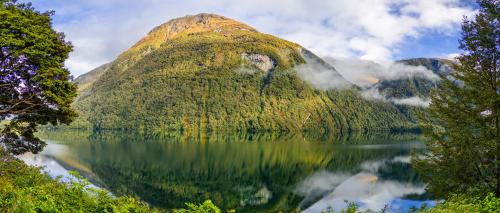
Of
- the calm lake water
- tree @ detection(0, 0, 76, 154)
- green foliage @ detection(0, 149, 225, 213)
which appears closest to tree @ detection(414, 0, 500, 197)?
green foliage @ detection(0, 149, 225, 213)

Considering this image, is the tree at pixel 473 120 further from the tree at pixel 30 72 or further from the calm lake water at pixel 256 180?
the tree at pixel 30 72

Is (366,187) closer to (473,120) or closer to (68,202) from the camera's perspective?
(473,120)

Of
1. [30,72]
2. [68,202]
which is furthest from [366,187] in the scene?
[68,202]

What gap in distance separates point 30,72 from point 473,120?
28.0m

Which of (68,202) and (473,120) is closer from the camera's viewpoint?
(68,202)

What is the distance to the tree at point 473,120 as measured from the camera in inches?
818

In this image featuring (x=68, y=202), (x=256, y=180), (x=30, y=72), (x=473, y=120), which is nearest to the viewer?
(x=68, y=202)

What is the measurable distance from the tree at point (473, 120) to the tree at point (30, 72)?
25.0m

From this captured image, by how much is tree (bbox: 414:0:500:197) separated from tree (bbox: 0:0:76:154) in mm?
25042

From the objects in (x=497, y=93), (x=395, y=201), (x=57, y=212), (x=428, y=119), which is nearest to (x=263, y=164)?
(x=395, y=201)

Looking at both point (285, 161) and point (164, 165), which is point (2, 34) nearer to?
point (164, 165)

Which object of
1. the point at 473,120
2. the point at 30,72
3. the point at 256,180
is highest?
the point at 30,72

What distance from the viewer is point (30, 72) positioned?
2381 centimetres

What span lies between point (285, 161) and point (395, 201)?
44.8 metres
